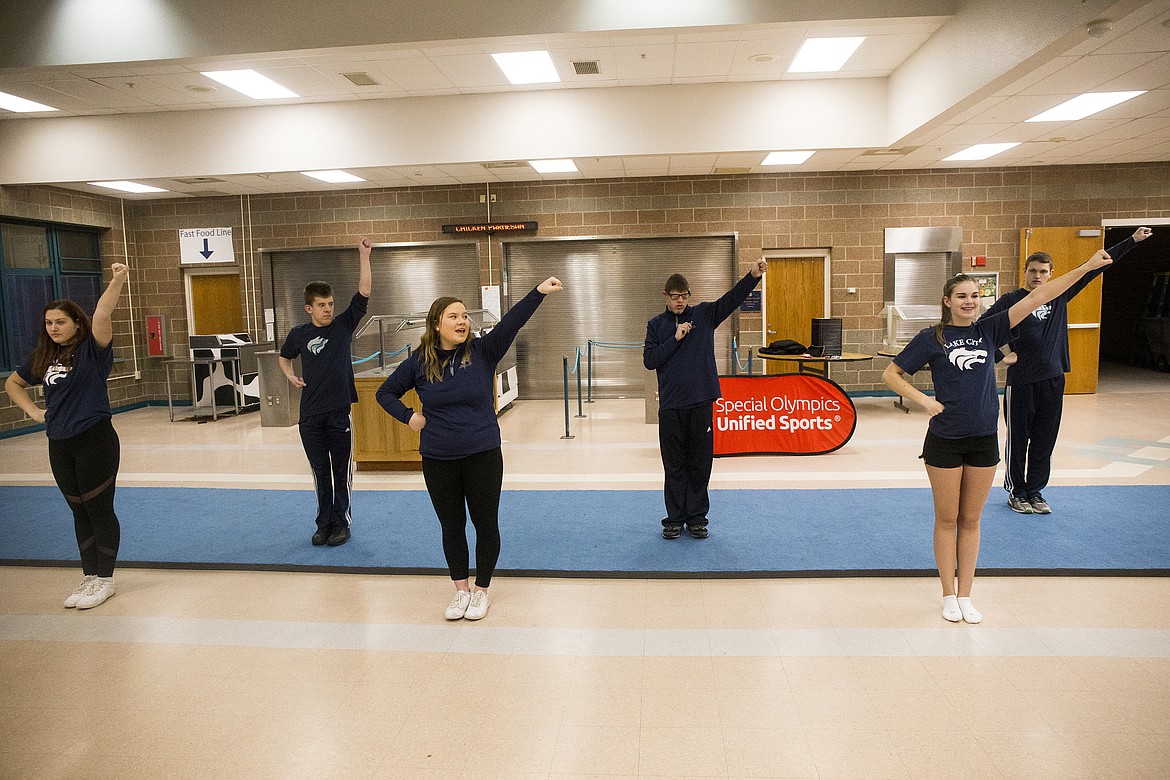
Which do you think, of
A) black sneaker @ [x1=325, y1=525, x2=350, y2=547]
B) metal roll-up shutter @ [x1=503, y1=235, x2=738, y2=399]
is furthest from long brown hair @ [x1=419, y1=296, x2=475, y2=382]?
metal roll-up shutter @ [x1=503, y1=235, x2=738, y2=399]

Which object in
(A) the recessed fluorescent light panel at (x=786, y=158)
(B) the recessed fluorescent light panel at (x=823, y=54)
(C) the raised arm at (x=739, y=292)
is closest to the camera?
(C) the raised arm at (x=739, y=292)

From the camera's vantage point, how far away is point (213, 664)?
3.39 meters

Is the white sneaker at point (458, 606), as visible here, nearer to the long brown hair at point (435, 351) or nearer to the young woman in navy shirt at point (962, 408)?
the long brown hair at point (435, 351)

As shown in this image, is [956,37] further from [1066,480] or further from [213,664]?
[213,664]

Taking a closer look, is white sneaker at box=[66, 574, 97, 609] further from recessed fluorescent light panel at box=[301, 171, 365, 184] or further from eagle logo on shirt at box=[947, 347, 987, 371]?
recessed fluorescent light panel at box=[301, 171, 365, 184]

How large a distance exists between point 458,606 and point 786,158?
7621 millimetres

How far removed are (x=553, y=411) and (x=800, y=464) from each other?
4437 millimetres

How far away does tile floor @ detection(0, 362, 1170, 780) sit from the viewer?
8.55ft

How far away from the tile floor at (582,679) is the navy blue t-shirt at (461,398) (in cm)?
91

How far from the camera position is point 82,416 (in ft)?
13.0

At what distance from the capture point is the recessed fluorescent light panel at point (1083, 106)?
21.4 feet

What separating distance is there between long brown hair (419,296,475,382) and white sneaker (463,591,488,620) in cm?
112

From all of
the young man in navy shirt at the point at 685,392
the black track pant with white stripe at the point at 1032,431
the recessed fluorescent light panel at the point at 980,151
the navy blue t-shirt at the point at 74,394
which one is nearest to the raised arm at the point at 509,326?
the young man in navy shirt at the point at 685,392

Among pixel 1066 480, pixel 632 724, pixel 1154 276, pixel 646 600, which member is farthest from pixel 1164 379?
pixel 632 724
